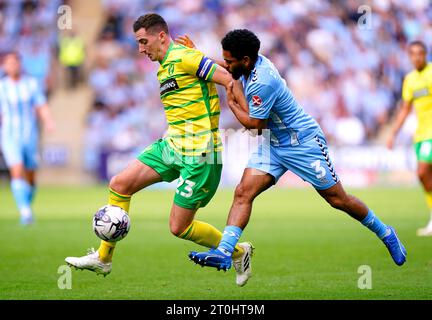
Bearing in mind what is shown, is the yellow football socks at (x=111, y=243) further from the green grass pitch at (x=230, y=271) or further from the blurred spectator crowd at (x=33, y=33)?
the blurred spectator crowd at (x=33, y=33)

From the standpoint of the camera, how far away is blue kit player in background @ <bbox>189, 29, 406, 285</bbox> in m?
7.30

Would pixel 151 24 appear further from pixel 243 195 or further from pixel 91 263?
pixel 91 263

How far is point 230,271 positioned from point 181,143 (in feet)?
5.96

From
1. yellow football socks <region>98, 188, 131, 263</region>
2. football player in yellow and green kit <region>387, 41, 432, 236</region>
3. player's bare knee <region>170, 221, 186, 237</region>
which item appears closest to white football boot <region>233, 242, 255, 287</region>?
player's bare knee <region>170, 221, 186, 237</region>

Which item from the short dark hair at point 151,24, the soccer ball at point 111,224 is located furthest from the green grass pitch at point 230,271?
the short dark hair at point 151,24

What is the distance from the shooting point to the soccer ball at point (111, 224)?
7617 mm

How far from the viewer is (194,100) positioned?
7652mm

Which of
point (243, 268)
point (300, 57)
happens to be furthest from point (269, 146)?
point (300, 57)

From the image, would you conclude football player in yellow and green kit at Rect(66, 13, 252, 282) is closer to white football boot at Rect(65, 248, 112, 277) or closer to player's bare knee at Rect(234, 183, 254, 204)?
white football boot at Rect(65, 248, 112, 277)

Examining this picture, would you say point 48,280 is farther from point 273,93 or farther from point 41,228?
point 41,228

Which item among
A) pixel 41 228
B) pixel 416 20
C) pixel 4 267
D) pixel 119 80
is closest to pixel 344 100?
pixel 416 20

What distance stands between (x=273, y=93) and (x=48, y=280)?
9.09 ft

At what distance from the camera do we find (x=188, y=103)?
766 centimetres
